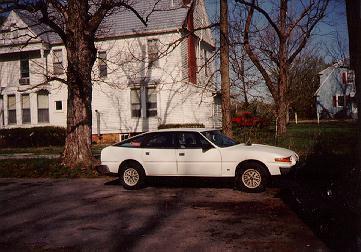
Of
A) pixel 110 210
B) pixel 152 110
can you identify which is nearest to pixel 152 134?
pixel 110 210

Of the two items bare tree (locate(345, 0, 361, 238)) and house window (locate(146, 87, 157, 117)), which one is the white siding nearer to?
house window (locate(146, 87, 157, 117))

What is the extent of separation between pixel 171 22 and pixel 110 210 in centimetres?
1986

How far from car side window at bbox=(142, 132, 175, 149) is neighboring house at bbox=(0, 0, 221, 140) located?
13.4 m

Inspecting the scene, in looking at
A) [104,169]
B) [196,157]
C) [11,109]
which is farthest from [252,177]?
[11,109]

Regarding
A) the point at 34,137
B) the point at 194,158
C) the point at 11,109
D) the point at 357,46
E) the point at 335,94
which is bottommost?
the point at 194,158

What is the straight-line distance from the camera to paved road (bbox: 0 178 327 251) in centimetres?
622

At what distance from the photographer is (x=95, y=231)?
7.06 metres

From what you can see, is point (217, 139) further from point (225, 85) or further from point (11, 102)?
point (11, 102)

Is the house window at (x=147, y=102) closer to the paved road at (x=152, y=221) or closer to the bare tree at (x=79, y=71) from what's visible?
the bare tree at (x=79, y=71)

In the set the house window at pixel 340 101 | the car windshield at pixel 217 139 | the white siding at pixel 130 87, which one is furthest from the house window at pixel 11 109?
the house window at pixel 340 101

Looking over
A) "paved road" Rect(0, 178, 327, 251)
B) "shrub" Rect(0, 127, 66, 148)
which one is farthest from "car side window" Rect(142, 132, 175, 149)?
"shrub" Rect(0, 127, 66, 148)

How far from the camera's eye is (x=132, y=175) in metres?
11.2

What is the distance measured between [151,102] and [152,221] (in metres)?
19.6

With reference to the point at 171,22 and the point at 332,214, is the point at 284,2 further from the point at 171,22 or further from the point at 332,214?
the point at 332,214
